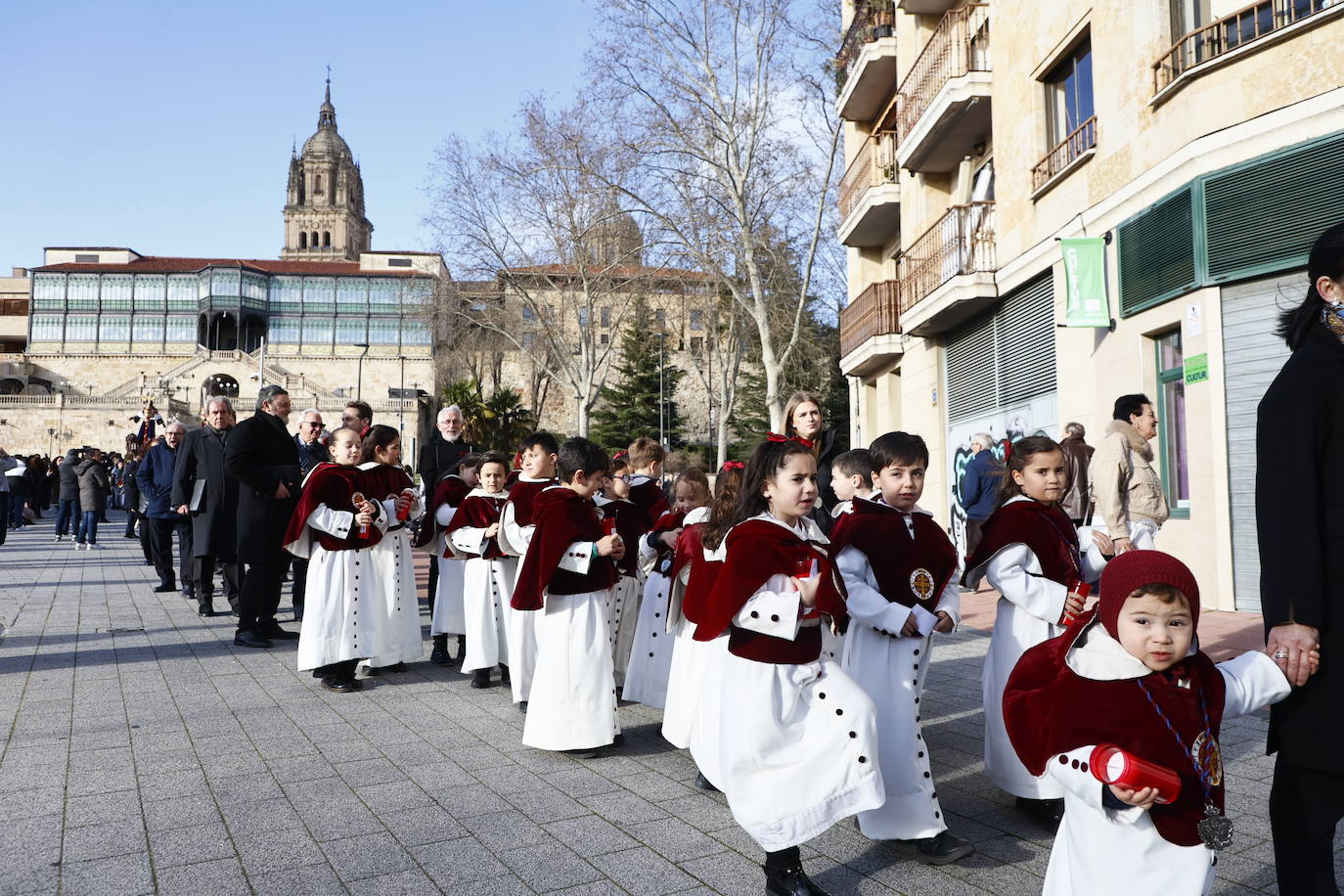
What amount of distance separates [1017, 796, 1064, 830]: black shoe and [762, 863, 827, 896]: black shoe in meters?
1.33

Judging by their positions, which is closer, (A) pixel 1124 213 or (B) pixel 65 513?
(A) pixel 1124 213

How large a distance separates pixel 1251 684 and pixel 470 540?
548cm

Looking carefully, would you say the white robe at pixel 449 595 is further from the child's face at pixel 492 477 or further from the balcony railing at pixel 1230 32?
the balcony railing at pixel 1230 32

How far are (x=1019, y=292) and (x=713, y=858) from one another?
47.8 feet

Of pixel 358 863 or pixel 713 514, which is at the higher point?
pixel 713 514

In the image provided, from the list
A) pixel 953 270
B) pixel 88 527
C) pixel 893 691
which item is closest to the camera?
pixel 893 691

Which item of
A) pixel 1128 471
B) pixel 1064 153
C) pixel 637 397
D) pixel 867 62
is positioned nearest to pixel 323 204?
pixel 637 397

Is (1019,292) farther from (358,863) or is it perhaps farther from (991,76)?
(358,863)

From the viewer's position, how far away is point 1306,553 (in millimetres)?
2807

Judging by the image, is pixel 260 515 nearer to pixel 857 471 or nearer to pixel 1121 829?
pixel 857 471

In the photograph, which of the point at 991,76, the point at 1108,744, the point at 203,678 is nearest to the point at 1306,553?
the point at 1108,744

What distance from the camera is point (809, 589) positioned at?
147 inches

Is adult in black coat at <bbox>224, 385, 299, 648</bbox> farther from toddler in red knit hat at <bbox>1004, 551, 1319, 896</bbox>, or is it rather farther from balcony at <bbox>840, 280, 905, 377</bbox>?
balcony at <bbox>840, 280, 905, 377</bbox>

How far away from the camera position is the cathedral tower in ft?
404
